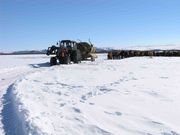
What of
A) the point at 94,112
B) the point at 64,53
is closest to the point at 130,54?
the point at 64,53

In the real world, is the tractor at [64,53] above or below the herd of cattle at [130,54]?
above

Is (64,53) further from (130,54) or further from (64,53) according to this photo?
(130,54)

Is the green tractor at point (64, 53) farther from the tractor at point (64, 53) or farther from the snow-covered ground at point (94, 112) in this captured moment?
the snow-covered ground at point (94, 112)

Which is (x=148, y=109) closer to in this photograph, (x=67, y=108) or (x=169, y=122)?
(x=169, y=122)

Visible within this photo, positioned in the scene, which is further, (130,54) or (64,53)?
(130,54)

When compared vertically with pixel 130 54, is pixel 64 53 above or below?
above

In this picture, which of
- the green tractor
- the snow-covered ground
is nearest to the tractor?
the green tractor

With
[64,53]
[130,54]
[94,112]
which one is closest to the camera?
[94,112]

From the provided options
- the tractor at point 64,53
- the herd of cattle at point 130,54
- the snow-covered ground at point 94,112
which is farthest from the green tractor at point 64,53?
the snow-covered ground at point 94,112

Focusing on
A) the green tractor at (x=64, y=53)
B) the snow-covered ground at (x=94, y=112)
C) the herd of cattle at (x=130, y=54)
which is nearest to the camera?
the snow-covered ground at (x=94, y=112)

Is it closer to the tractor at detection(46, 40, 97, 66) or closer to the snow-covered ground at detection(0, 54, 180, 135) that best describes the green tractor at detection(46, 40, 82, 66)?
the tractor at detection(46, 40, 97, 66)

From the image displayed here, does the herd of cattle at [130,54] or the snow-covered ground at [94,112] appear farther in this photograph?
the herd of cattle at [130,54]

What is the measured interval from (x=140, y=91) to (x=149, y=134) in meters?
4.59

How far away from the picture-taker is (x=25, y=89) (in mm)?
11977
